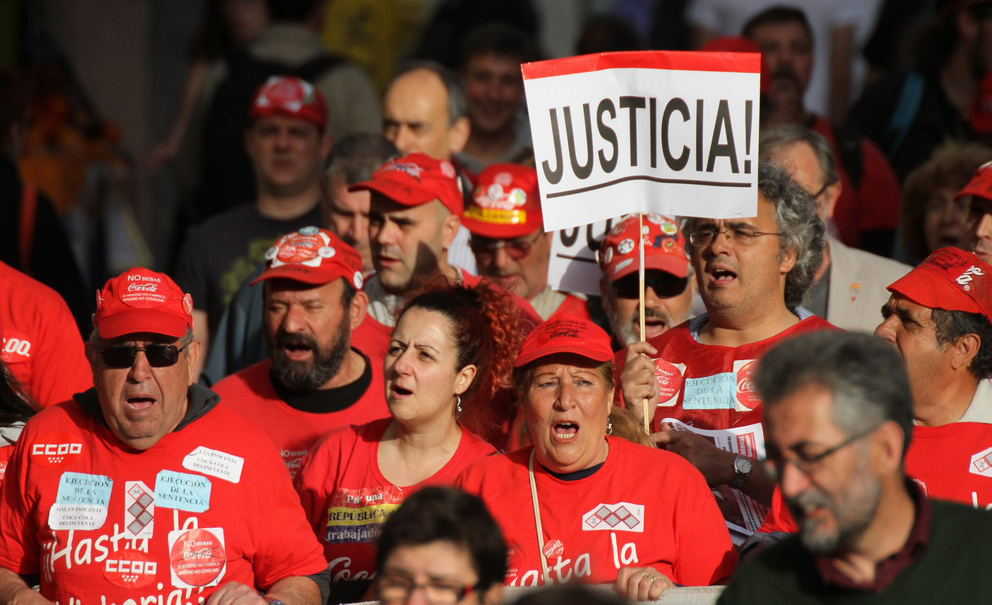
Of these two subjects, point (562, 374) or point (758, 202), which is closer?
point (562, 374)

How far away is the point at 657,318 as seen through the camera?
19.1ft

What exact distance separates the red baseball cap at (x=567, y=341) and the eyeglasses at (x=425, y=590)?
57.3 inches

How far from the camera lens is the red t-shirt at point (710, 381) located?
4.84 metres

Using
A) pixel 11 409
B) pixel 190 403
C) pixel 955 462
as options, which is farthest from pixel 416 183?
pixel 955 462

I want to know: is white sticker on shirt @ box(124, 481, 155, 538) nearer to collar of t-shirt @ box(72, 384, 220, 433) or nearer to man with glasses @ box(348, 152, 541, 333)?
collar of t-shirt @ box(72, 384, 220, 433)

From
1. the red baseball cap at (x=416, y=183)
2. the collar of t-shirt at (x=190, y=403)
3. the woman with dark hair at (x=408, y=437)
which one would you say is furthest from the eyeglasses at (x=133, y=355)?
the red baseball cap at (x=416, y=183)

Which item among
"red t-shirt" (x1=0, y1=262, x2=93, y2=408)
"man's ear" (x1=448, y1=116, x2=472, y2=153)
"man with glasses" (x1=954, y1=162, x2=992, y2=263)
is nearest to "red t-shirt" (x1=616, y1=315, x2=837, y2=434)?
"man with glasses" (x1=954, y1=162, x2=992, y2=263)

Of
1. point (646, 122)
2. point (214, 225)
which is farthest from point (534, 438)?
point (214, 225)

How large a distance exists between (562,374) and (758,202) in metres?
1.06

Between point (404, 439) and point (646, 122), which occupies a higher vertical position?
point (646, 122)

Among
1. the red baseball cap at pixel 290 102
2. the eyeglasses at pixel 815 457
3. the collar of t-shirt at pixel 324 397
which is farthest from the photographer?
the red baseball cap at pixel 290 102

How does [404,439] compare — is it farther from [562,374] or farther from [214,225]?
[214,225]

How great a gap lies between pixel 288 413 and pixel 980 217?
2789 mm

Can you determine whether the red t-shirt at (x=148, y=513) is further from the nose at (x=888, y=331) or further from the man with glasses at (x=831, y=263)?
the man with glasses at (x=831, y=263)
